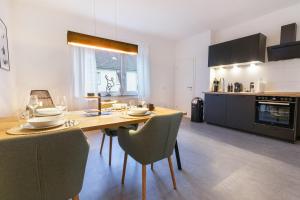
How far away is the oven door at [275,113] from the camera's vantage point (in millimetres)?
2850

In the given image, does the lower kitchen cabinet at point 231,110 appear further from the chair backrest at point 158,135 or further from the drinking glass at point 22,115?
the drinking glass at point 22,115

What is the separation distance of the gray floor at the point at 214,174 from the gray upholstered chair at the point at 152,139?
0.41 meters

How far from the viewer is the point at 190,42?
5.07m

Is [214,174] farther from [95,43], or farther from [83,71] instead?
[83,71]

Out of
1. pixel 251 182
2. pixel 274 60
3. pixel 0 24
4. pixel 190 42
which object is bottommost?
pixel 251 182

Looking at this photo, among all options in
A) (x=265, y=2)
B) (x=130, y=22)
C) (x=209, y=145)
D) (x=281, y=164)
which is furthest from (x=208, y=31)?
(x=281, y=164)

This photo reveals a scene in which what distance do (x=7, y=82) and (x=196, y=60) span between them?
14.9 feet

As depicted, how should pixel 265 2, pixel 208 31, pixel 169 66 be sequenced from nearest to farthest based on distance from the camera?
1. pixel 265 2
2. pixel 208 31
3. pixel 169 66

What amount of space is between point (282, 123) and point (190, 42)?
3.33 meters

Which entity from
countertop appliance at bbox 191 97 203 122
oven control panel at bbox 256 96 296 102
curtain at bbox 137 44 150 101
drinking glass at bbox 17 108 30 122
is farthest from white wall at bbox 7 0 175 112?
oven control panel at bbox 256 96 296 102

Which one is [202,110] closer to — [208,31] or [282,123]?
[282,123]

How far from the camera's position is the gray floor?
152 centimetres

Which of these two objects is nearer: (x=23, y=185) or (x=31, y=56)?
(x=23, y=185)

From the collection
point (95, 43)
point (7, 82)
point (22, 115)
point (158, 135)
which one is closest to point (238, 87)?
point (158, 135)
